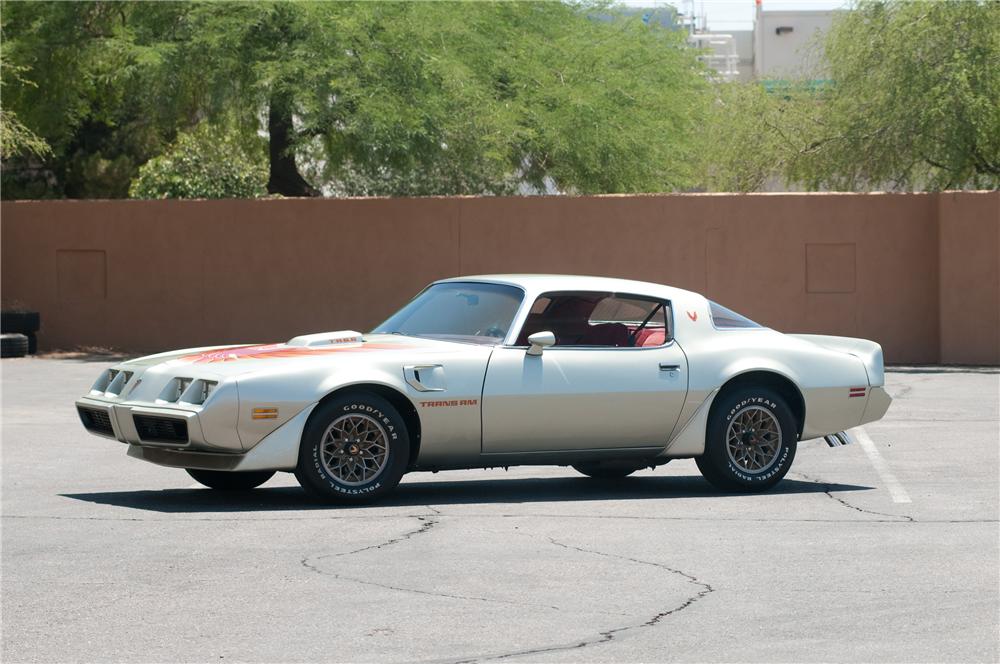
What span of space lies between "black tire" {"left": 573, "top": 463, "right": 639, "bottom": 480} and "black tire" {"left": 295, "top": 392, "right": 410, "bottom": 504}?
2.11m

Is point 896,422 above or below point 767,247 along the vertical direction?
below

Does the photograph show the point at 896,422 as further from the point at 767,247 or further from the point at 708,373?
the point at 767,247

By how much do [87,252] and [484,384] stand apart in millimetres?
15746

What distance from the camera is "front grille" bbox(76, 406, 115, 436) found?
945 cm

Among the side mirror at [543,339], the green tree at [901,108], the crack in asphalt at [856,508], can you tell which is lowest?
the crack in asphalt at [856,508]

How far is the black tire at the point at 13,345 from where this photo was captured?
22.4 meters

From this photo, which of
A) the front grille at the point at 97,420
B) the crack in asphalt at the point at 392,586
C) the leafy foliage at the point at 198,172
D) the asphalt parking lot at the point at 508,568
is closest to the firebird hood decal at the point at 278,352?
the front grille at the point at 97,420

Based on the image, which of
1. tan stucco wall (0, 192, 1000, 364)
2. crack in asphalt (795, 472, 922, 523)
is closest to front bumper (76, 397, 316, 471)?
crack in asphalt (795, 472, 922, 523)

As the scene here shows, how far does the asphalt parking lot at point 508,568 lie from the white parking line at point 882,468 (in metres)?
0.05

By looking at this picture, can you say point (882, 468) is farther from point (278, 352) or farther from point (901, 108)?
point (901, 108)

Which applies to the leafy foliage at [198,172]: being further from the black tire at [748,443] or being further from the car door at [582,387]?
the black tire at [748,443]

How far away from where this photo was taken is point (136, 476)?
11.0 meters

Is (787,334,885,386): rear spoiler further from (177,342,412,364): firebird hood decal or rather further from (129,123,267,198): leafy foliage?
(129,123,267,198): leafy foliage

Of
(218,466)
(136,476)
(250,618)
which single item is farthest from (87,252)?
(250,618)
